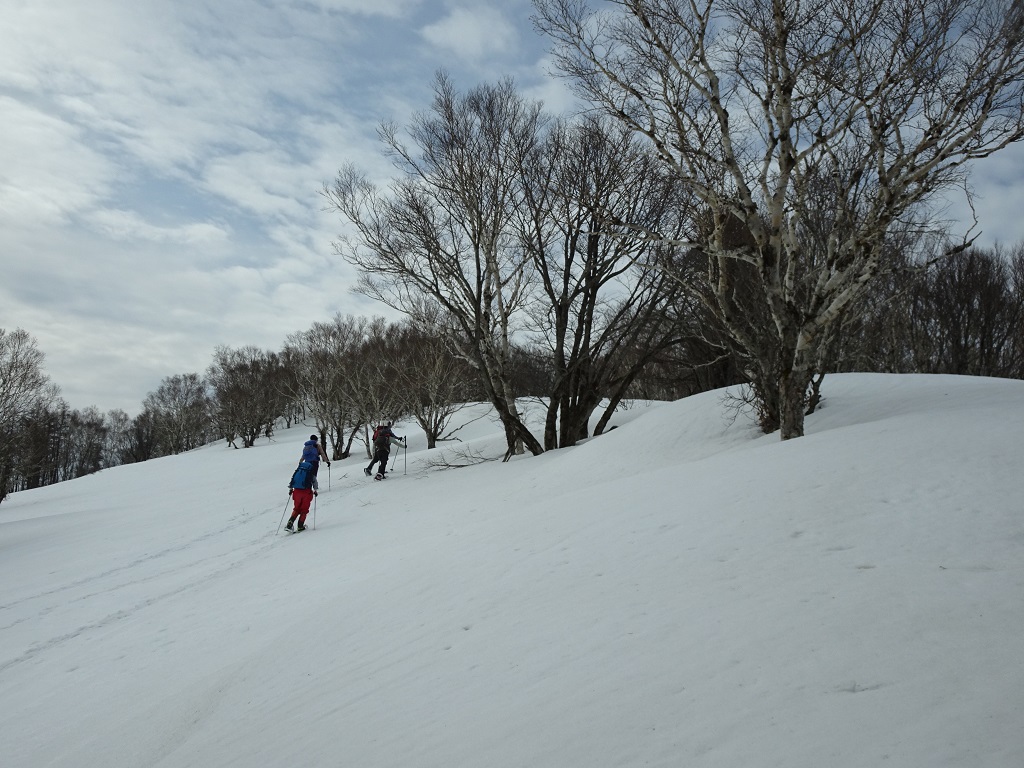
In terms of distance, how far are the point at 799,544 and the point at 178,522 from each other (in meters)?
14.8

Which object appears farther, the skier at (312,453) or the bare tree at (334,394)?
the bare tree at (334,394)

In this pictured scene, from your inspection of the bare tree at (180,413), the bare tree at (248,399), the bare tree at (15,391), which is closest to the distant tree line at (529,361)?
the bare tree at (15,391)

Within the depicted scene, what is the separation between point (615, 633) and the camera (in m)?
3.72

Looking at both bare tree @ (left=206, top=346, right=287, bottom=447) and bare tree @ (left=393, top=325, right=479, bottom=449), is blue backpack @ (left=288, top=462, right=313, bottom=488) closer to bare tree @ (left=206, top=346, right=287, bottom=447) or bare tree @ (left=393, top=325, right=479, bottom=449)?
bare tree @ (left=393, top=325, right=479, bottom=449)

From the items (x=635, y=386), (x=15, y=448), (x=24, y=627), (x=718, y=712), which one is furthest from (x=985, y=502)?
(x=635, y=386)

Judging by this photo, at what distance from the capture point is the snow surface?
103 inches

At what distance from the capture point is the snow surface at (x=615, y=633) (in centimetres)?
261

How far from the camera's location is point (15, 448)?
2278 cm

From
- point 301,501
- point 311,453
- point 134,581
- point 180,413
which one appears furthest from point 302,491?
point 180,413

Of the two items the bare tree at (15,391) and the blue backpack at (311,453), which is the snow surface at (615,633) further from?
the bare tree at (15,391)

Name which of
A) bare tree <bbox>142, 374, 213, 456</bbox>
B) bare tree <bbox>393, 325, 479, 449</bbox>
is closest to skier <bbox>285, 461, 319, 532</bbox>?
bare tree <bbox>393, 325, 479, 449</bbox>

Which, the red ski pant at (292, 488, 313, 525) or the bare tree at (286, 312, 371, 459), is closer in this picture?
the red ski pant at (292, 488, 313, 525)

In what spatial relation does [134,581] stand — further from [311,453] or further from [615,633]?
[615,633]

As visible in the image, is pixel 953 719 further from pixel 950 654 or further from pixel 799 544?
pixel 799 544
